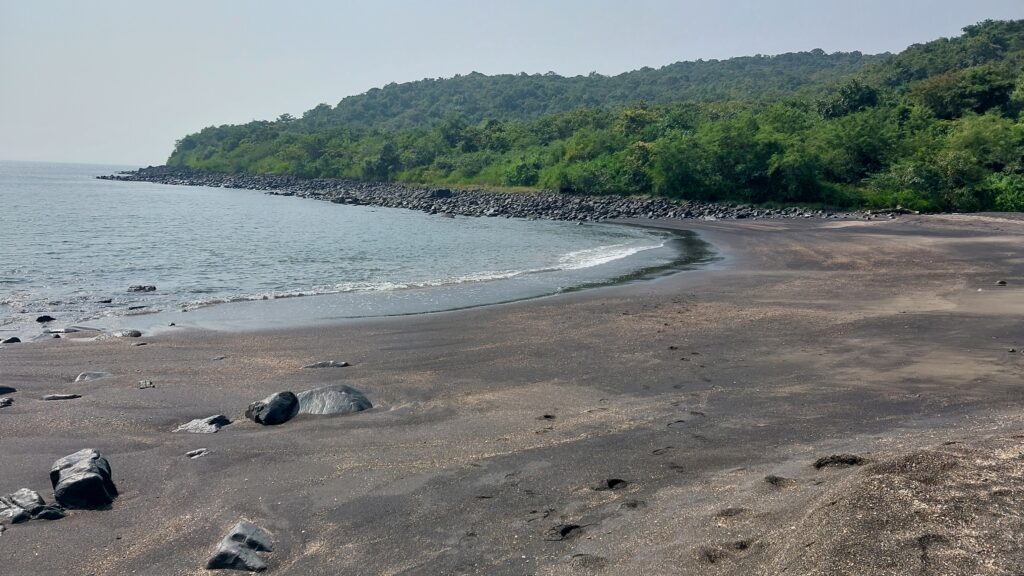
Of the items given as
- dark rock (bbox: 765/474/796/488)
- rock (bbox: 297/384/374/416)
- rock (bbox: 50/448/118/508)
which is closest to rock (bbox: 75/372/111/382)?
rock (bbox: 297/384/374/416)

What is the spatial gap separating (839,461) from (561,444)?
2.75m

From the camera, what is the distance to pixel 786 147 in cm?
5388

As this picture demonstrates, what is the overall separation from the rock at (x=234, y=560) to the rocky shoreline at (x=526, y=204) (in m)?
43.6

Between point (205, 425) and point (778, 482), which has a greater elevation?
point (778, 482)

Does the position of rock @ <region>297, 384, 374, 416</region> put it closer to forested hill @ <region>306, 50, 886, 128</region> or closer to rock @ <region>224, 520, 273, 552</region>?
rock @ <region>224, 520, 273, 552</region>

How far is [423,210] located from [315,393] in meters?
51.7

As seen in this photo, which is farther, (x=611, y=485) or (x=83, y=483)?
(x=611, y=485)

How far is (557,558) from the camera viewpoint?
220 inches

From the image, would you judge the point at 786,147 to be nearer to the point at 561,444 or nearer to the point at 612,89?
the point at 561,444

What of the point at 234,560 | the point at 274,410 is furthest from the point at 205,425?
the point at 234,560

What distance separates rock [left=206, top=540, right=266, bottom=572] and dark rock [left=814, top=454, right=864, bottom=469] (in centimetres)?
491

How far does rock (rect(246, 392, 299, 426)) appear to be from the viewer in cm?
920

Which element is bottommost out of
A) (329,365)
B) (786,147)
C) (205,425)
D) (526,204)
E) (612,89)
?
(329,365)

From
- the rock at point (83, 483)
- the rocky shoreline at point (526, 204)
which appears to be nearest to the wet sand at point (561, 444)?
the rock at point (83, 483)
